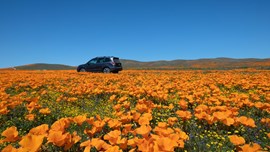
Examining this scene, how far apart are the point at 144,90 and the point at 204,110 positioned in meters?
3.58

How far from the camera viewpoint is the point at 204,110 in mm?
4852

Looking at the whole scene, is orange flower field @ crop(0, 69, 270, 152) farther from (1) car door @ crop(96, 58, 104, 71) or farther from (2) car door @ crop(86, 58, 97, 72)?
(2) car door @ crop(86, 58, 97, 72)

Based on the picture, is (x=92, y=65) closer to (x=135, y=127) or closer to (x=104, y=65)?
(x=104, y=65)

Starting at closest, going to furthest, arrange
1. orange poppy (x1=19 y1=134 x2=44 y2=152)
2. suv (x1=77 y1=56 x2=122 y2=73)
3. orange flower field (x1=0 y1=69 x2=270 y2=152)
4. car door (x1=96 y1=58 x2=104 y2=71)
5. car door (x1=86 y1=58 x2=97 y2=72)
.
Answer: orange poppy (x1=19 y1=134 x2=44 y2=152) < orange flower field (x1=0 y1=69 x2=270 y2=152) < suv (x1=77 y1=56 x2=122 y2=73) < car door (x1=96 y1=58 x2=104 y2=71) < car door (x1=86 y1=58 x2=97 y2=72)

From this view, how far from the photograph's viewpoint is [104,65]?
87.8 feet

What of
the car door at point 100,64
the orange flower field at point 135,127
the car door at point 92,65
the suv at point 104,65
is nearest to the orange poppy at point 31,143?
the orange flower field at point 135,127

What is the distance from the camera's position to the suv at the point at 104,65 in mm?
26266

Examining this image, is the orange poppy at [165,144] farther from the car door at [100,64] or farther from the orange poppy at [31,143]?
the car door at [100,64]

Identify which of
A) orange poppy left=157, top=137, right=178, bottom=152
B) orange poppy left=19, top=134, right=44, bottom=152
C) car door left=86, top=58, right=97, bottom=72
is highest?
car door left=86, top=58, right=97, bottom=72

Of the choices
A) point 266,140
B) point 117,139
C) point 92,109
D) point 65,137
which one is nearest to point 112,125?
point 117,139

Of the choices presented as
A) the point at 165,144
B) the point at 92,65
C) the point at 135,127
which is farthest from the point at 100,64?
the point at 165,144

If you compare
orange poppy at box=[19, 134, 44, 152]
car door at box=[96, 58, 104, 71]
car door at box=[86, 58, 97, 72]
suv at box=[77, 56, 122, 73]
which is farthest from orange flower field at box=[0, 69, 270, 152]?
car door at box=[86, 58, 97, 72]

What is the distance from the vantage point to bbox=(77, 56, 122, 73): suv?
26.3 m

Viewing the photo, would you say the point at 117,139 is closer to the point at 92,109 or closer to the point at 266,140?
the point at 266,140
